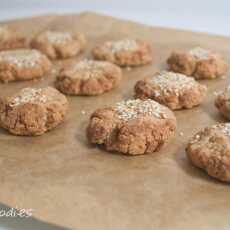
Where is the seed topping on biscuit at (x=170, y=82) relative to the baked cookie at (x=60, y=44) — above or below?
above

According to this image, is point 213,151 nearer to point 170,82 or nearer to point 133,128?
point 133,128

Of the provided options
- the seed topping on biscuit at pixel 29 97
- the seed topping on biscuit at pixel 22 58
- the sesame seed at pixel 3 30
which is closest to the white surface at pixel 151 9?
the sesame seed at pixel 3 30

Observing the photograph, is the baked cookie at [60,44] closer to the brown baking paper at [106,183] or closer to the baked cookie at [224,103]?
the brown baking paper at [106,183]

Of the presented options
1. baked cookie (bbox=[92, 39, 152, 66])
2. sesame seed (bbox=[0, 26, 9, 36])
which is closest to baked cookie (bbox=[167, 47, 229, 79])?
baked cookie (bbox=[92, 39, 152, 66])

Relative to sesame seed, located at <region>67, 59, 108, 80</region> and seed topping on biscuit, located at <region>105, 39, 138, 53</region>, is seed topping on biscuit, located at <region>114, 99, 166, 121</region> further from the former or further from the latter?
seed topping on biscuit, located at <region>105, 39, 138, 53</region>

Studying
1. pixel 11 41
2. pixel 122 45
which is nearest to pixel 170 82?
pixel 122 45

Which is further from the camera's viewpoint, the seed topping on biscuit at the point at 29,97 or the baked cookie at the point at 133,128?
the seed topping on biscuit at the point at 29,97

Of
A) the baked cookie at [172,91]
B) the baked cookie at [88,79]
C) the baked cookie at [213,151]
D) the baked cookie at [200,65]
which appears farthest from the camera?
the baked cookie at [200,65]

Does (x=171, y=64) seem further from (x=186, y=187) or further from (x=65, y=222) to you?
(x=65, y=222)
